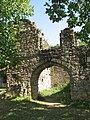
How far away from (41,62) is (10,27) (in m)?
3.57

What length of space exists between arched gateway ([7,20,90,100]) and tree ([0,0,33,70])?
39.9 inches

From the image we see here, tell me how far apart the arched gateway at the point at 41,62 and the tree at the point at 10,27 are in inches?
39.9

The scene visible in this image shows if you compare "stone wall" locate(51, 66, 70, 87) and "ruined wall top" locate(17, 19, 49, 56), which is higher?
"ruined wall top" locate(17, 19, 49, 56)

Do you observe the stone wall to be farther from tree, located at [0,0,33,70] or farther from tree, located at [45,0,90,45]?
tree, located at [45,0,90,45]

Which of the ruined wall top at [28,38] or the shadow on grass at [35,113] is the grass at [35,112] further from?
the ruined wall top at [28,38]

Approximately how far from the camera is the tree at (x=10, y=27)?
61.2 ft

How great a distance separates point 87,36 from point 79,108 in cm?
603

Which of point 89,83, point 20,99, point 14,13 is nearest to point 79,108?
point 89,83

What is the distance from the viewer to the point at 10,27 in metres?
19.2

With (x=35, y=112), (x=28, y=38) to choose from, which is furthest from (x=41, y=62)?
(x=35, y=112)

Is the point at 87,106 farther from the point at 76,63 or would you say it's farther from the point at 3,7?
the point at 3,7

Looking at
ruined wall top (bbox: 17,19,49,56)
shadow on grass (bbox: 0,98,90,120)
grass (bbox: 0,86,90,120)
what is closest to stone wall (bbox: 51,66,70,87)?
ruined wall top (bbox: 17,19,49,56)

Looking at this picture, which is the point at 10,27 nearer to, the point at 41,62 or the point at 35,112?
the point at 41,62

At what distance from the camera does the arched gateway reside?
19438 millimetres
